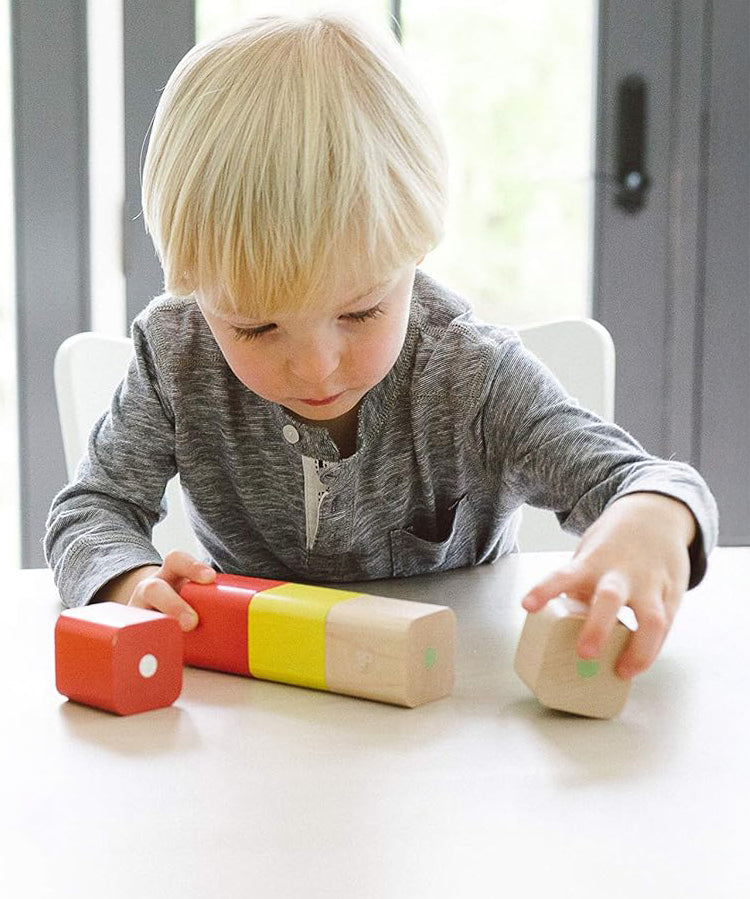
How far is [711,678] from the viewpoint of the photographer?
0.60 metres

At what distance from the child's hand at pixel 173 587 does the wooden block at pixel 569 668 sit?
0.18 meters

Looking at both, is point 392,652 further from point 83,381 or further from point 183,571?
point 83,381

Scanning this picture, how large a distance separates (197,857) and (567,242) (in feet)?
5.28

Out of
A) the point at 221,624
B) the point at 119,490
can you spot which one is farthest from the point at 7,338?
the point at 221,624

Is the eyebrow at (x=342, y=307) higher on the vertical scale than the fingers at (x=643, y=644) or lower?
higher

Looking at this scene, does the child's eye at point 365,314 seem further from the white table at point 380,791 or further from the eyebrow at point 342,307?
the white table at point 380,791

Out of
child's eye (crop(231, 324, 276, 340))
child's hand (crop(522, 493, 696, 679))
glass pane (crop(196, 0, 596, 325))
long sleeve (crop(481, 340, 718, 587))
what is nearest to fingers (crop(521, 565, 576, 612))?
child's hand (crop(522, 493, 696, 679))

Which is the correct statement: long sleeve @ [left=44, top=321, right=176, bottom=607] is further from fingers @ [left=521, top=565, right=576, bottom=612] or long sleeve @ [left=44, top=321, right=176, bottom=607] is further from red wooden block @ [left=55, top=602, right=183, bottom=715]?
fingers @ [left=521, top=565, right=576, bottom=612]

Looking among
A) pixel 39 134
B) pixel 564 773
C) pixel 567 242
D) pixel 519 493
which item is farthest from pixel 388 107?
pixel 567 242

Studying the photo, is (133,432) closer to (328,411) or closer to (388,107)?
(328,411)

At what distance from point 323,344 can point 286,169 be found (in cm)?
10

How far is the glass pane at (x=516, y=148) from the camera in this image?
1827 millimetres

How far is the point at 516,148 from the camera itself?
1865 millimetres

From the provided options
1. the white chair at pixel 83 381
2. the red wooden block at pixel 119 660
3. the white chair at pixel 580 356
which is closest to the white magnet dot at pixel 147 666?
the red wooden block at pixel 119 660
